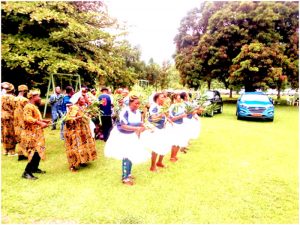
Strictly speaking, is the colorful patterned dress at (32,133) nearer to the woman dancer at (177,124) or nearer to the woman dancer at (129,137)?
the woman dancer at (129,137)

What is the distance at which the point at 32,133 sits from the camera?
24.7 ft

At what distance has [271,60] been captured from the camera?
89.1 feet

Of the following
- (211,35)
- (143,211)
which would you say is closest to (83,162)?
(143,211)

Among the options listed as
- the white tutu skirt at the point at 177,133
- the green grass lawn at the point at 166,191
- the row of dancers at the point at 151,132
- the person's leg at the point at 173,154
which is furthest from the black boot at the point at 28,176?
the person's leg at the point at 173,154

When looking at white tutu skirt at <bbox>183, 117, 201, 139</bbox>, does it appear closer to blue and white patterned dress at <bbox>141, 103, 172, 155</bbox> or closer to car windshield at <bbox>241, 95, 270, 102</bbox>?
blue and white patterned dress at <bbox>141, 103, 172, 155</bbox>

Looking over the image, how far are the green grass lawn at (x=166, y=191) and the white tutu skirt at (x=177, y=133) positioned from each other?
618 millimetres

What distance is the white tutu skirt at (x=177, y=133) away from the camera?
8381mm

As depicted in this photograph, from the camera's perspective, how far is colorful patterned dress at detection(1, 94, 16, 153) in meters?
9.30

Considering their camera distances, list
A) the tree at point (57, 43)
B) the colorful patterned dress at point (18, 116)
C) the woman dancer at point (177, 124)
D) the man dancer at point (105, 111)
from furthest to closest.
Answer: the tree at point (57, 43) → the man dancer at point (105, 111) → the colorful patterned dress at point (18, 116) → the woman dancer at point (177, 124)

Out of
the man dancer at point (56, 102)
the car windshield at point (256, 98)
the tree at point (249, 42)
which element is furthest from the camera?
the tree at point (249, 42)

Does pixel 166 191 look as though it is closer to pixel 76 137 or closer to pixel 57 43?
pixel 76 137

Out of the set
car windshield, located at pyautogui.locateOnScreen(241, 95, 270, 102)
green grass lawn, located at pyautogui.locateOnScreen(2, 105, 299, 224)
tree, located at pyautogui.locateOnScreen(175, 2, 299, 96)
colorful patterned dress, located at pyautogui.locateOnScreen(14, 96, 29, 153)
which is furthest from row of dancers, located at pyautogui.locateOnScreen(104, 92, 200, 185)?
tree, located at pyautogui.locateOnScreen(175, 2, 299, 96)

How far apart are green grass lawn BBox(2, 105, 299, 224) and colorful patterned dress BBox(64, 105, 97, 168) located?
1.15 feet

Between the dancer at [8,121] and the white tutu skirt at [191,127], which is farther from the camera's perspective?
the white tutu skirt at [191,127]
